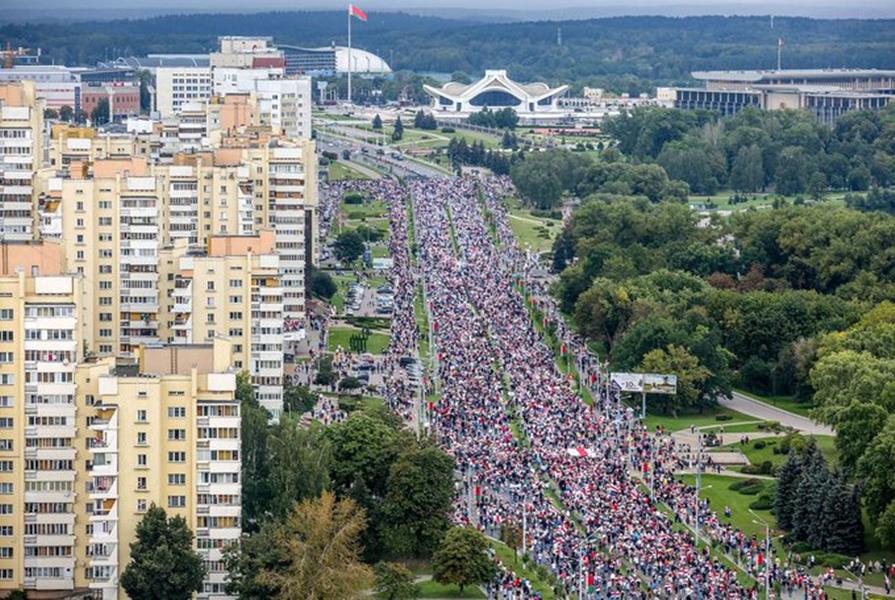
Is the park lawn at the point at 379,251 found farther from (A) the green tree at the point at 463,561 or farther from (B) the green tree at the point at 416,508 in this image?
(A) the green tree at the point at 463,561

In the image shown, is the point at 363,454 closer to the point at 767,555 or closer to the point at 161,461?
the point at 161,461

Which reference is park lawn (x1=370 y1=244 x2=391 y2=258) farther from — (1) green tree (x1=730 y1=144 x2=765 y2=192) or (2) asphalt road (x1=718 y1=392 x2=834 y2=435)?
(1) green tree (x1=730 y1=144 x2=765 y2=192)

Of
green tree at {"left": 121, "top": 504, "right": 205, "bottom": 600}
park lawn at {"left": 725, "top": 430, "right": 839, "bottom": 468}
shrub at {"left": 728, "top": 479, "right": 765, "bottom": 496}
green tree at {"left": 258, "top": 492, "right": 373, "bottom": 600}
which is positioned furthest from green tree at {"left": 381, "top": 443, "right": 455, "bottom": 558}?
park lawn at {"left": 725, "top": 430, "right": 839, "bottom": 468}

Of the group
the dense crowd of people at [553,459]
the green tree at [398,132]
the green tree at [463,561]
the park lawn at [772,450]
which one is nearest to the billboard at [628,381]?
the dense crowd of people at [553,459]

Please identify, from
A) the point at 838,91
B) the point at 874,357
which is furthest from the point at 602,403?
the point at 838,91

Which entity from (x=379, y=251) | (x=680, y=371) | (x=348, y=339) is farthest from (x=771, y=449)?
(x=379, y=251)

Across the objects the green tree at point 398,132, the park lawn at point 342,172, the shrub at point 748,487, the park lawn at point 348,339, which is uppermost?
the green tree at point 398,132

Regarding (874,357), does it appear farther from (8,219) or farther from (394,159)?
(394,159)
